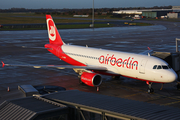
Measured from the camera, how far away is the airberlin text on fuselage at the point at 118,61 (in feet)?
93.2

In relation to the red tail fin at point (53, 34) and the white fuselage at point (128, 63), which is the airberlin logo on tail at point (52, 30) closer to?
the red tail fin at point (53, 34)

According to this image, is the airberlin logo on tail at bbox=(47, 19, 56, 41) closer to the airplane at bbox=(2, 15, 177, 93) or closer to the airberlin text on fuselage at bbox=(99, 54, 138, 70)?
the airplane at bbox=(2, 15, 177, 93)

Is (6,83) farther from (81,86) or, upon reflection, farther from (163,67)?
(163,67)

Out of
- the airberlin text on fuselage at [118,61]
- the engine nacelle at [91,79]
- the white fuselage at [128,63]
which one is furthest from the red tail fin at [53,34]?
the engine nacelle at [91,79]

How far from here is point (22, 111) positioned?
500 inches

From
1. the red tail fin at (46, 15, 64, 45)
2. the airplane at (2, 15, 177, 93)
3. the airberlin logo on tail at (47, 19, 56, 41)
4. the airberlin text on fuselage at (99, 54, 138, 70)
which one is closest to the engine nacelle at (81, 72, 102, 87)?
the airplane at (2, 15, 177, 93)

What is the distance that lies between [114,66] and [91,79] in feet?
13.0

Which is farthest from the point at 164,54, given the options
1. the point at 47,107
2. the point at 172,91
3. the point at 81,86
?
the point at 47,107

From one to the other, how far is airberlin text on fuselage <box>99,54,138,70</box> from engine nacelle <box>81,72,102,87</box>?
3.04 metres

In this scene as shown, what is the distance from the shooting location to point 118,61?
2972 centimetres

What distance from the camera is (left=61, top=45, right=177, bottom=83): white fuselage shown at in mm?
26438

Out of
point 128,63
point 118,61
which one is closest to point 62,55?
point 118,61

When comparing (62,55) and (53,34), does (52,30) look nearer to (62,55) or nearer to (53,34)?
(53,34)

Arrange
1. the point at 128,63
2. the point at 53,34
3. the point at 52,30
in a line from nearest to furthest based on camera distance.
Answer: the point at 128,63
the point at 53,34
the point at 52,30
